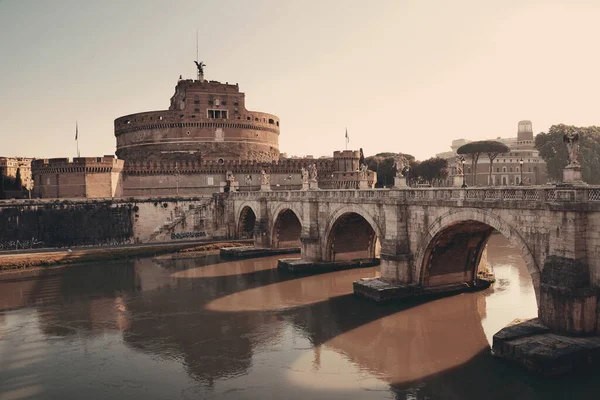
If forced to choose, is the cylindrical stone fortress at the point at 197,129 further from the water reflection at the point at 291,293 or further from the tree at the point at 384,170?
the water reflection at the point at 291,293

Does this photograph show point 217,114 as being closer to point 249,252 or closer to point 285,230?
point 285,230

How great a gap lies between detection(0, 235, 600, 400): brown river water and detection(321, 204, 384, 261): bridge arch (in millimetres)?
2495

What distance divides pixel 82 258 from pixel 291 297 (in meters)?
19.3

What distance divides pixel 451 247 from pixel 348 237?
32.3 feet

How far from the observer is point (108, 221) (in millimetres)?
43625

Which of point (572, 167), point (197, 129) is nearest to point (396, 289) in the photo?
point (572, 167)

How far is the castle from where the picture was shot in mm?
49719

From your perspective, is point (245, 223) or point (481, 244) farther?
point (245, 223)

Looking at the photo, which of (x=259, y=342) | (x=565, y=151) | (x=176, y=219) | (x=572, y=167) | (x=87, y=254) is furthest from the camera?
(x=565, y=151)

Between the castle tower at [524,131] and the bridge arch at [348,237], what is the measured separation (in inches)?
3341

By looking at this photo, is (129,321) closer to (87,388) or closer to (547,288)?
(87,388)

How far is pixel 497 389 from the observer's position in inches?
513

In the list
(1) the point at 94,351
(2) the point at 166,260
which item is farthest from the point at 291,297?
(2) the point at 166,260

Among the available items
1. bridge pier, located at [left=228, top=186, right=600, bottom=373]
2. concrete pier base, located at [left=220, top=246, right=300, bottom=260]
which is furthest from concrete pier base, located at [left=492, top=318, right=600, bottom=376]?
concrete pier base, located at [left=220, top=246, right=300, bottom=260]
